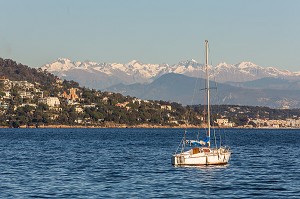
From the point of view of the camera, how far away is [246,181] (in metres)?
73.9

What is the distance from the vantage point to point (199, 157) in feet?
289

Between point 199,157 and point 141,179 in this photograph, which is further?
point 199,157

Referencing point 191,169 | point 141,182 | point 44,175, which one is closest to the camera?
point 141,182

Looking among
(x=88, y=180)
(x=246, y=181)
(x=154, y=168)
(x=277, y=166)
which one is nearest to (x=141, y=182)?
(x=88, y=180)

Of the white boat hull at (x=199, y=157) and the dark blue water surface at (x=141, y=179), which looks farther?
the white boat hull at (x=199, y=157)

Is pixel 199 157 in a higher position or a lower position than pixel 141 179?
higher

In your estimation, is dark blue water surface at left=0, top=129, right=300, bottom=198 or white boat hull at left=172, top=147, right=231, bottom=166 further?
white boat hull at left=172, top=147, right=231, bottom=166

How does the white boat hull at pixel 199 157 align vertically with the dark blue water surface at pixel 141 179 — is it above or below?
above

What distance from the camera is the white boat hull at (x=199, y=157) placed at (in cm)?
8788

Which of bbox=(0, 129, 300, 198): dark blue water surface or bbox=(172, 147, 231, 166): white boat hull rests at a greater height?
bbox=(172, 147, 231, 166): white boat hull

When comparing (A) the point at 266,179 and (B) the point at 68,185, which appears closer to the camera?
(B) the point at 68,185

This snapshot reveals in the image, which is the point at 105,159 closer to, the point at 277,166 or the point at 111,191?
the point at 277,166

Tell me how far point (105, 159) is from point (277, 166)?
79.0 feet

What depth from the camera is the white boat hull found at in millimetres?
87875
